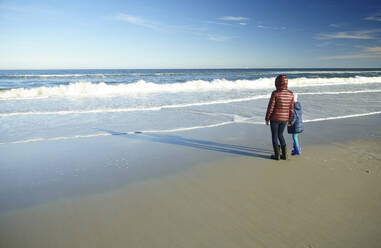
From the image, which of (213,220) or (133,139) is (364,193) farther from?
(133,139)

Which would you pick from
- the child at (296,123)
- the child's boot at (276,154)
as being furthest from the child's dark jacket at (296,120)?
the child's boot at (276,154)

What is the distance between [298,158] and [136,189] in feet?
10.8

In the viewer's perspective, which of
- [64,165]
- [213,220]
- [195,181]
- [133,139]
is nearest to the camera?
[213,220]

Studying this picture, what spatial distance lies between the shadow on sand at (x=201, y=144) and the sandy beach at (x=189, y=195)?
0.05 metres

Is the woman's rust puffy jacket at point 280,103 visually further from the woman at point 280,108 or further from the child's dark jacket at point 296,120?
the child's dark jacket at point 296,120

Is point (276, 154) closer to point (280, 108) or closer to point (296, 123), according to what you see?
point (296, 123)

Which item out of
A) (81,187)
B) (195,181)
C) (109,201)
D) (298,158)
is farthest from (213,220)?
(298,158)

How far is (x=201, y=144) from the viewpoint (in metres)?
6.00

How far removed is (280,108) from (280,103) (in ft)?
0.33

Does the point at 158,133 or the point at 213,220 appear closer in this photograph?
the point at 213,220

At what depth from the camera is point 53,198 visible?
349 centimetres

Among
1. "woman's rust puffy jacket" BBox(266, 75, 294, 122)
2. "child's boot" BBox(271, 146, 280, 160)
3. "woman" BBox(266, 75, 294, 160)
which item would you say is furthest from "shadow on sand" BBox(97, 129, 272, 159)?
"woman's rust puffy jacket" BBox(266, 75, 294, 122)

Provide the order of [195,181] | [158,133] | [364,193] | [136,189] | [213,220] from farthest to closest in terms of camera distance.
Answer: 1. [158,133]
2. [195,181]
3. [136,189]
4. [364,193]
5. [213,220]

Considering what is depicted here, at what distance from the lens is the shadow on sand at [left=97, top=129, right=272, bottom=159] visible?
17.7 feet
